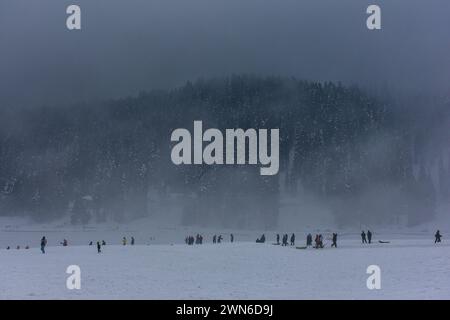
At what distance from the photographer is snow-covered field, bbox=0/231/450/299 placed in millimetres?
→ 22172

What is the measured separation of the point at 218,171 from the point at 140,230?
3936 cm

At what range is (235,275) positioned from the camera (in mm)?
28391

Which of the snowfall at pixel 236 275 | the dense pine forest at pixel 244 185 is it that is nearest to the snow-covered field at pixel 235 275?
the snowfall at pixel 236 275

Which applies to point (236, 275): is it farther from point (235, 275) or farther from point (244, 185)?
point (244, 185)

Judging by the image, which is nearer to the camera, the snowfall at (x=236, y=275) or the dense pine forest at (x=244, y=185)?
the snowfall at (x=236, y=275)

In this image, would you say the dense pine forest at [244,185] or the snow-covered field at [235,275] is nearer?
the snow-covered field at [235,275]

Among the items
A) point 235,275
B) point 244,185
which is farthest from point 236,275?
point 244,185

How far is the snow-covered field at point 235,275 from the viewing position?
22172 mm

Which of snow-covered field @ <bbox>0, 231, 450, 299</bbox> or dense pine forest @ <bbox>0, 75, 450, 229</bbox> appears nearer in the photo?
snow-covered field @ <bbox>0, 231, 450, 299</bbox>

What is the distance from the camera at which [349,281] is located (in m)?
25.4

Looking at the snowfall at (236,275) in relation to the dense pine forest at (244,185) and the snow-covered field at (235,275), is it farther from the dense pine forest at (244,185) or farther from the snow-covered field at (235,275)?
the dense pine forest at (244,185)

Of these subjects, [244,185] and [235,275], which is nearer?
[235,275]

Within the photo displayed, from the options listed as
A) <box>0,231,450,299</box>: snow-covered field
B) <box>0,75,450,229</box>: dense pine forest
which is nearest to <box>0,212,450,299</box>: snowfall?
<box>0,231,450,299</box>: snow-covered field

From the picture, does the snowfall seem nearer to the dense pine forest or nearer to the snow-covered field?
the snow-covered field
